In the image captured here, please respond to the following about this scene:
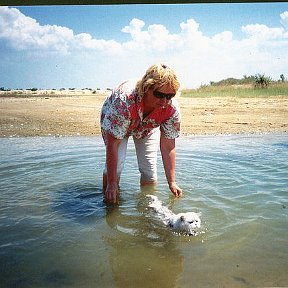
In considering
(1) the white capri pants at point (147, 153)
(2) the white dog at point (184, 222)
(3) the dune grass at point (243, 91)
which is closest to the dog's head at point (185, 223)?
(2) the white dog at point (184, 222)

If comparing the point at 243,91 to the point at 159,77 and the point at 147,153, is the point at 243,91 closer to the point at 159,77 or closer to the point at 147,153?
the point at 147,153

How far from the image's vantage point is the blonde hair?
2693 millimetres

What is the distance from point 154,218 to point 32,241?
105 cm

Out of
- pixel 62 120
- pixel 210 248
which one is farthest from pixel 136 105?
pixel 62 120

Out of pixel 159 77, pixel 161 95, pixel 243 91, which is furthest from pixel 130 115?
pixel 243 91

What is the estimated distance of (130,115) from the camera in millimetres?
3010

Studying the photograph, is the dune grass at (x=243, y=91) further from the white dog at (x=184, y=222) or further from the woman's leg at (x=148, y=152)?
the white dog at (x=184, y=222)

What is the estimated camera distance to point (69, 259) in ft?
7.83

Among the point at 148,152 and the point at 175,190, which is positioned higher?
the point at 148,152

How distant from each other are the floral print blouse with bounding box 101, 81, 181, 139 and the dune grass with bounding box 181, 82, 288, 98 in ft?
43.8

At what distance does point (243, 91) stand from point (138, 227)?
16.8 m

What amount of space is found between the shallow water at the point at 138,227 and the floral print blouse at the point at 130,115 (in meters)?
0.78

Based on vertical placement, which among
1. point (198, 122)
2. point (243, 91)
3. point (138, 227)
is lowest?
point (138, 227)

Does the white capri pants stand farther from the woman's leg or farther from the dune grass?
the dune grass
